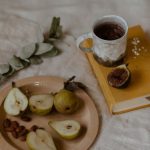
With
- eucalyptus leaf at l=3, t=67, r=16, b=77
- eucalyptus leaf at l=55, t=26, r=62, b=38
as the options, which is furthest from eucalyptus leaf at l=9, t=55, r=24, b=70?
eucalyptus leaf at l=55, t=26, r=62, b=38

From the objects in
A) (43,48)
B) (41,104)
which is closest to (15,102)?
(41,104)

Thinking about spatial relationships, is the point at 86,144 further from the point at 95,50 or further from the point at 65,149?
the point at 95,50

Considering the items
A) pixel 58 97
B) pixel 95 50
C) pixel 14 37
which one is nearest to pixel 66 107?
pixel 58 97

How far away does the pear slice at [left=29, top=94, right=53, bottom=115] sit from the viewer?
2.82ft

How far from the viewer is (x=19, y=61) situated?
96 cm

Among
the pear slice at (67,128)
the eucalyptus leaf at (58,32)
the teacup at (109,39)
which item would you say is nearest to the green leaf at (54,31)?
the eucalyptus leaf at (58,32)

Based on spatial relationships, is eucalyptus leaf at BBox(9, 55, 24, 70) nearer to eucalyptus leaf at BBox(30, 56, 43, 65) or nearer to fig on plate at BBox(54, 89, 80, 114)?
eucalyptus leaf at BBox(30, 56, 43, 65)

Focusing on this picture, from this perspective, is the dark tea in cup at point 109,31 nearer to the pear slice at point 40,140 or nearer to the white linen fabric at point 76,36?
the white linen fabric at point 76,36

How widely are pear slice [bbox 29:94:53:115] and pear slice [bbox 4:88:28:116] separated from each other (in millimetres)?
16

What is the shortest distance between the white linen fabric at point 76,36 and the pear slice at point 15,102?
0.24 feet

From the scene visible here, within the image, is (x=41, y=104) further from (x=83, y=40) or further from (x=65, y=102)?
(x=83, y=40)

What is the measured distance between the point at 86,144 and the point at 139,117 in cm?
13

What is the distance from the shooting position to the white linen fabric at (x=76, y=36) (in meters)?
0.86

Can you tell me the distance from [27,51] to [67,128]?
22 cm
